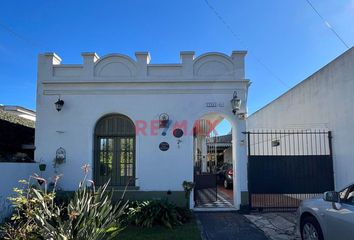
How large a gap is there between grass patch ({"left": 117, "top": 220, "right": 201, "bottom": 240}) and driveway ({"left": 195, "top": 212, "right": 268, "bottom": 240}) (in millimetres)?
261

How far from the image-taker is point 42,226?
431 centimetres

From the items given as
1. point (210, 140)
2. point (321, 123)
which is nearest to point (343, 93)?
point (321, 123)

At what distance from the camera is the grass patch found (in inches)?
271

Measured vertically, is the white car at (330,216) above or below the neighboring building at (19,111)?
below

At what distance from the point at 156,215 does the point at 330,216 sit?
4.37m

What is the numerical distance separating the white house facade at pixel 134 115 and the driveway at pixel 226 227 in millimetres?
844

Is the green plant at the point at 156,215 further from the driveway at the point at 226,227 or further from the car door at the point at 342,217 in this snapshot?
the car door at the point at 342,217

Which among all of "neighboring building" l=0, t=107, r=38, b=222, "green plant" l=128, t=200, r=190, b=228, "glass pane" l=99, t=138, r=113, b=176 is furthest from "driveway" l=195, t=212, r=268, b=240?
"neighboring building" l=0, t=107, r=38, b=222

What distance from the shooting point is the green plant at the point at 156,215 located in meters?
7.89

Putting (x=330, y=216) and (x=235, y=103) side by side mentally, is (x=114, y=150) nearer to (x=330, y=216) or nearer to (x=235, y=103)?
(x=235, y=103)

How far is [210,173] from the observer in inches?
516

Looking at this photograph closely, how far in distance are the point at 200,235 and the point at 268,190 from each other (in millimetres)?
3648

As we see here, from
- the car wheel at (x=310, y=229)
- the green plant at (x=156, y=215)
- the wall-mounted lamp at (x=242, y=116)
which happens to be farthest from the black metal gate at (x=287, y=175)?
the car wheel at (x=310, y=229)

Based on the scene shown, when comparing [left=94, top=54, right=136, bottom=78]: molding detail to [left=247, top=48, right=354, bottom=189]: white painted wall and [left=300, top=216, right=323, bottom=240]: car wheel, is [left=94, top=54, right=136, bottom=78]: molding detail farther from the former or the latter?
[left=300, top=216, right=323, bottom=240]: car wheel
